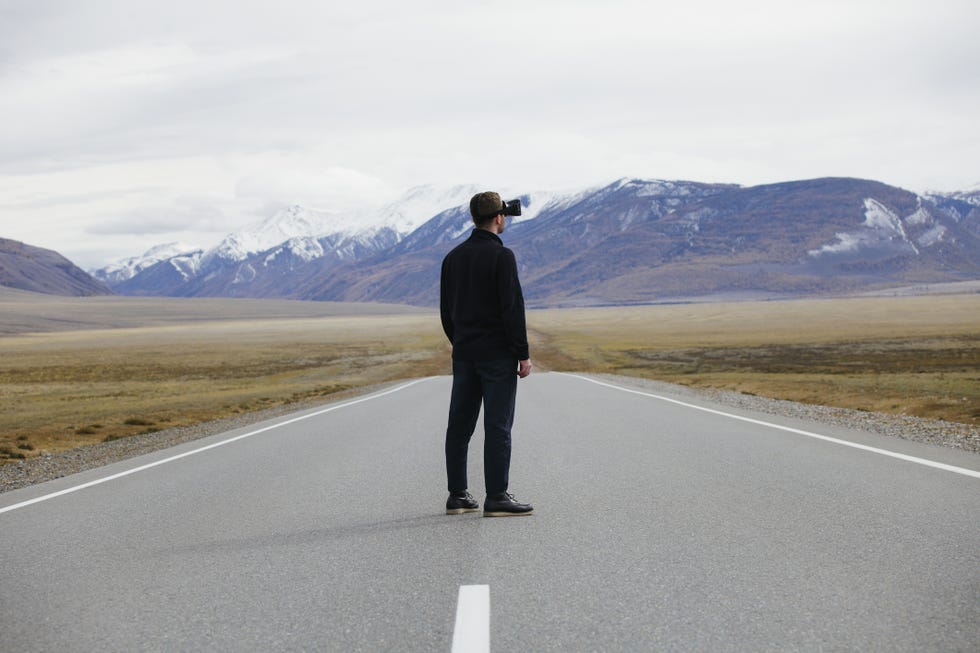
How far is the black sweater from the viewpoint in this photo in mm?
6805

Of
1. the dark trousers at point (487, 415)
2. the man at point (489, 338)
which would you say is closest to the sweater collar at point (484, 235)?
the man at point (489, 338)

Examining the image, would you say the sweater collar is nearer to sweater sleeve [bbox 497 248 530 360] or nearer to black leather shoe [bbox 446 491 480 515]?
sweater sleeve [bbox 497 248 530 360]

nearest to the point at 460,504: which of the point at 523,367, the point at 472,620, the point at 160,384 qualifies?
the point at 523,367

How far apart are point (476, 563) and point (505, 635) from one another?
137 cm

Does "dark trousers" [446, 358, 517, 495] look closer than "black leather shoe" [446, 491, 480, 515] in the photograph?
Yes

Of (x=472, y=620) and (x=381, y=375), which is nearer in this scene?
(x=472, y=620)

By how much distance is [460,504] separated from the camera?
719 centimetres

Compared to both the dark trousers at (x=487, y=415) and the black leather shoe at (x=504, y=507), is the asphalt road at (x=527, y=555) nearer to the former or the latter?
the black leather shoe at (x=504, y=507)

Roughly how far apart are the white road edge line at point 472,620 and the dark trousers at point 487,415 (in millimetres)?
1865

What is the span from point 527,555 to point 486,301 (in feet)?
6.58

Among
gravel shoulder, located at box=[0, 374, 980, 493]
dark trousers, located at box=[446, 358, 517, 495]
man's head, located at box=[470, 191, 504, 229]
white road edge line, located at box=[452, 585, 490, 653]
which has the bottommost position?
gravel shoulder, located at box=[0, 374, 980, 493]

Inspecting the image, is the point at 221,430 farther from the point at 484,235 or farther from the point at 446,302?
the point at 484,235

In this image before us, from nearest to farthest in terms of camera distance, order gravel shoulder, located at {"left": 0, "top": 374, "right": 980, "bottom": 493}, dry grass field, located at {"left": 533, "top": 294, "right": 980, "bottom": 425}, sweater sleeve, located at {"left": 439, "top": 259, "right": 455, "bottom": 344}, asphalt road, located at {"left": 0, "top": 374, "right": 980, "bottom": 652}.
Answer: asphalt road, located at {"left": 0, "top": 374, "right": 980, "bottom": 652}
sweater sleeve, located at {"left": 439, "top": 259, "right": 455, "bottom": 344}
gravel shoulder, located at {"left": 0, "top": 374, "right": 980, "bottom": 493}
dry grass field, located at {"left": 533, "top": 294, "right": 980, "bottom": 425}

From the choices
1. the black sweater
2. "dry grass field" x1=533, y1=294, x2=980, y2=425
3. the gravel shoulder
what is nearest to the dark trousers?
the black sweater
